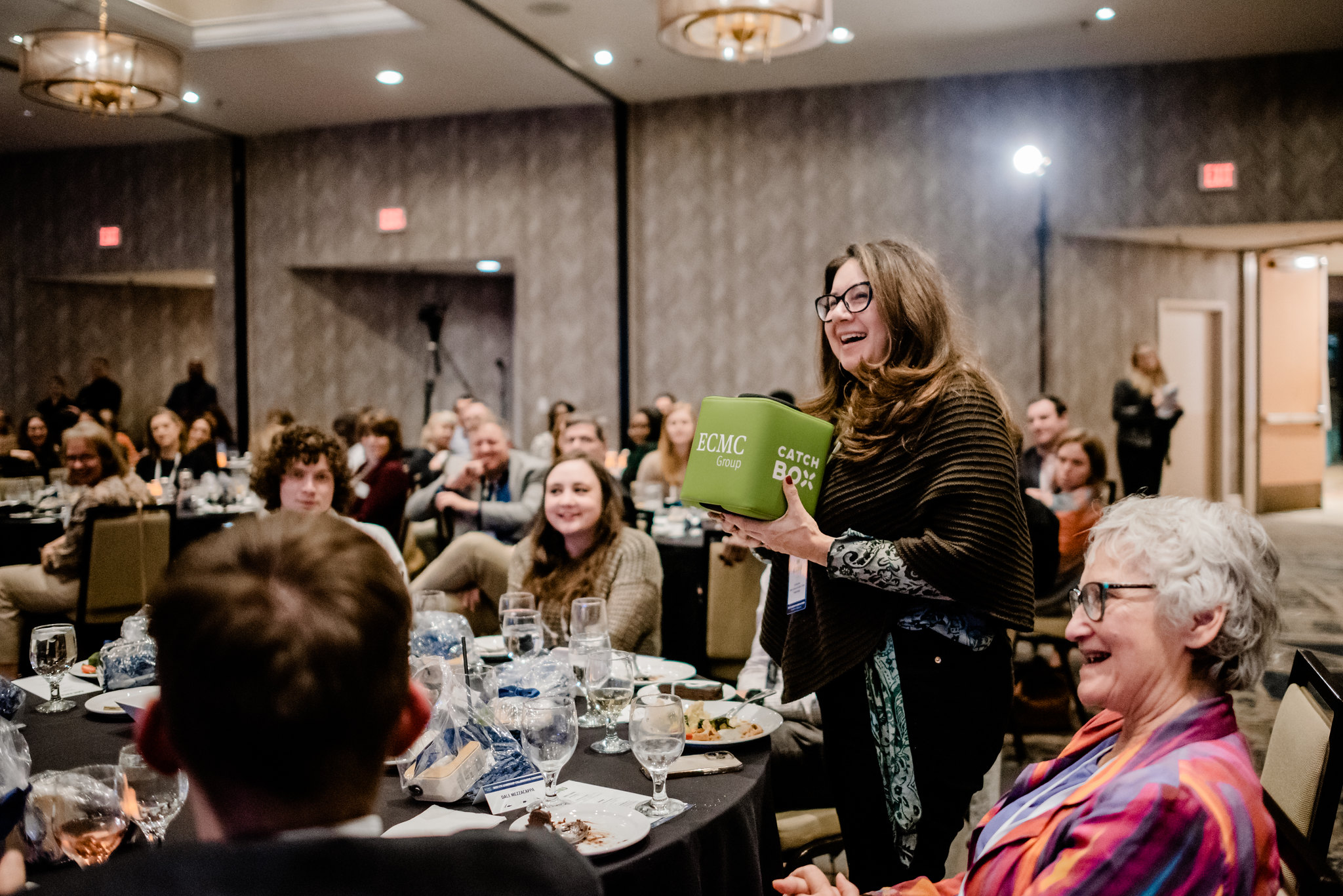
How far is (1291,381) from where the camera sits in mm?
10586

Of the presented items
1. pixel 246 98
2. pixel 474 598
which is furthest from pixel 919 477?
pixel 246 98

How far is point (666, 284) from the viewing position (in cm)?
929

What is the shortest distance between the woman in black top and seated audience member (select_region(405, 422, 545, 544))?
5556 millimetres

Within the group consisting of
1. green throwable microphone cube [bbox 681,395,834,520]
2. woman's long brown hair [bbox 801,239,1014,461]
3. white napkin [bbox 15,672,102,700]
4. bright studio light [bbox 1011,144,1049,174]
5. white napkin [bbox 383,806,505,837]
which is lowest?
white napkin [bbox 15,672,102,700]

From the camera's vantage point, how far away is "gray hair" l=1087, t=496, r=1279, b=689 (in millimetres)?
1190

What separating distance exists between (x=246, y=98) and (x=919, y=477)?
9.16 metres

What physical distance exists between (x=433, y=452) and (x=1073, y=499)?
15.7 ft

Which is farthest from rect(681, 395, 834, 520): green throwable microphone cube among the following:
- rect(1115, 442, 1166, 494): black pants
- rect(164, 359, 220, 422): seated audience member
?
rect(164, 359, 220, 422): seated audience member

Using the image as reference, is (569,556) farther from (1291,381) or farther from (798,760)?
(1291,381)

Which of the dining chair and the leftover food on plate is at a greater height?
the dining chair

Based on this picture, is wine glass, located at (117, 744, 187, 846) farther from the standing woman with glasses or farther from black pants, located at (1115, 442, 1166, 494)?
black pants, located at (1115, 442, 1166, 494)

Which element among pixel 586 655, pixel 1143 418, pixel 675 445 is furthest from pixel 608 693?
pixel 1143 418

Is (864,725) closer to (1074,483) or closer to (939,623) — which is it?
(939,623)

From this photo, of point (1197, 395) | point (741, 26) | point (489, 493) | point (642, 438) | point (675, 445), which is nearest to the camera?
point (489, 493)
